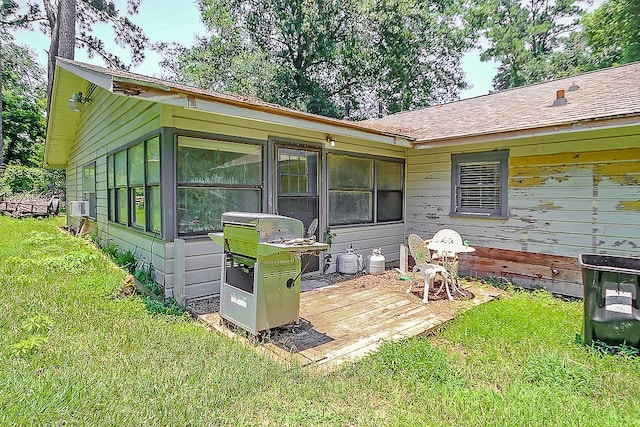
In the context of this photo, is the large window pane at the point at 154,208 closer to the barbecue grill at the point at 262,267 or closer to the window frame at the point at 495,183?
the barbecue grill at the point at 262,267

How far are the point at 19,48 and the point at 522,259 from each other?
107 feet

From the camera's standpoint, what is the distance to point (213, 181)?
4770mm

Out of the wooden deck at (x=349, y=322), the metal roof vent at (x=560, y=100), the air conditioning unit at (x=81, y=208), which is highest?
the metal roof vent at (x=560, y=100)

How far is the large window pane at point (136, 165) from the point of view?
5.27 m

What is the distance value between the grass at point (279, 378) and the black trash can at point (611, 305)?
0.65 ft

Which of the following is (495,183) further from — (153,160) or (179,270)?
(153,160)

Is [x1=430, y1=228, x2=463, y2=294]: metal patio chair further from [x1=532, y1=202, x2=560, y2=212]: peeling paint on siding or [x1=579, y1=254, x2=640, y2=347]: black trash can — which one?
[x1=579, y1=254, x2=640, y2=347]: black trash can

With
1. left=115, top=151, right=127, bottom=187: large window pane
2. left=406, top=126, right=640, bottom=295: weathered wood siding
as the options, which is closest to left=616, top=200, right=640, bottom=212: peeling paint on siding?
left=406, top=126, right=640, bottom=295: weathered wood siding

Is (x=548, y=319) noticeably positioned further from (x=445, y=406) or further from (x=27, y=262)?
(x=27, y=262)

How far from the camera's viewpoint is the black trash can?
121 inches

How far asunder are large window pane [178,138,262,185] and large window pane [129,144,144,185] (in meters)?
1.12

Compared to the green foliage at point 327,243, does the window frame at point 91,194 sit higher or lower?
higher

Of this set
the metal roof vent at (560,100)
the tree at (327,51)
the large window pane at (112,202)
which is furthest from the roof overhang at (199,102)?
the tree at (327,51)

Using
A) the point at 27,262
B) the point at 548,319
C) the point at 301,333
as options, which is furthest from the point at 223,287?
the point at 27,262
